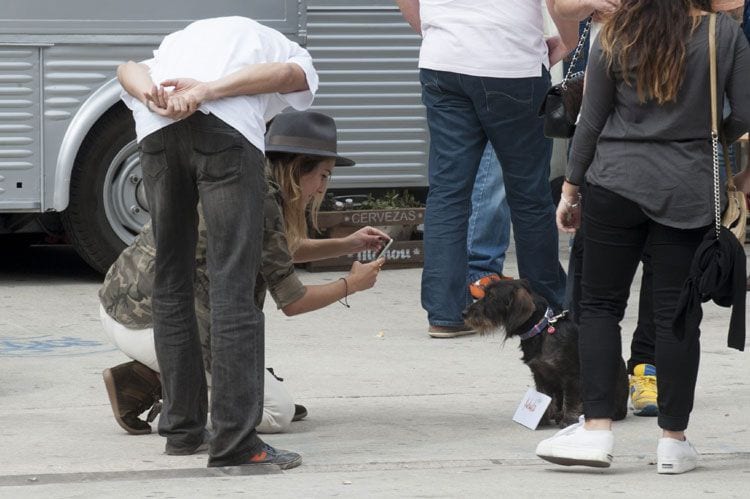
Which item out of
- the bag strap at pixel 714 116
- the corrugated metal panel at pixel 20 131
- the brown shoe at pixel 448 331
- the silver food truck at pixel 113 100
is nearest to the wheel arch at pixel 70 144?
the silver food truck at pixel 113 100

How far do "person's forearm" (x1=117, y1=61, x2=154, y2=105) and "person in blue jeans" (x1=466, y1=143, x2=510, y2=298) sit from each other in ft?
11.0

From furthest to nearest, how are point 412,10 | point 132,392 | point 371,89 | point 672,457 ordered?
point 371,89, point 412,10, point 132,392, point 672,457

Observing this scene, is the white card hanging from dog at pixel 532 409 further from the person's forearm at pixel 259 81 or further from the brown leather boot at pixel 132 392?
the person's forearm at pixel 259 81

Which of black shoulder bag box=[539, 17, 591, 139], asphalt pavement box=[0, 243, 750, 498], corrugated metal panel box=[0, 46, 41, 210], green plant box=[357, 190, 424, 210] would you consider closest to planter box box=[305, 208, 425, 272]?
green plant box=[357, 190, 424, 210]

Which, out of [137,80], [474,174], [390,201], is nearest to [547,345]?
[137,80]

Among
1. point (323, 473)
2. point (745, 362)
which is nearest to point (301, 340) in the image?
point (745, 362)

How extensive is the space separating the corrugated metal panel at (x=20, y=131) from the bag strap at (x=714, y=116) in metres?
4.70

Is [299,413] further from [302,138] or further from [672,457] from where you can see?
[672,457]

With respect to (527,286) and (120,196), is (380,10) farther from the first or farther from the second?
(527,286)

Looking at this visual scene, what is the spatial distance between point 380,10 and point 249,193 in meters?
4.57

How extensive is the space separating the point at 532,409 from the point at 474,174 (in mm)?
1903

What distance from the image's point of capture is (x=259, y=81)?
4.29 meters

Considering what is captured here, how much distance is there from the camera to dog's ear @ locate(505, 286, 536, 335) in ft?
16.9

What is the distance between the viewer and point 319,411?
545 cm
